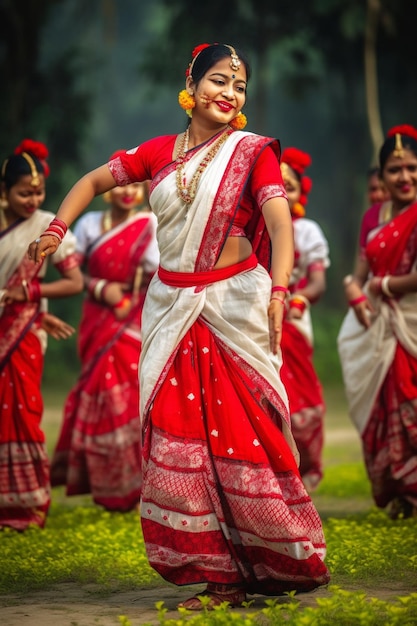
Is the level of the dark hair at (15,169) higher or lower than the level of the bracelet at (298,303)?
higher

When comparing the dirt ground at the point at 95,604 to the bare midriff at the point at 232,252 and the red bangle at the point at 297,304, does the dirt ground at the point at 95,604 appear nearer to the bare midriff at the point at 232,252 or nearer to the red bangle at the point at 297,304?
the bare midriff at the point at 232,252

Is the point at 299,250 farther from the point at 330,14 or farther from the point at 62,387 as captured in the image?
the point at 330,14

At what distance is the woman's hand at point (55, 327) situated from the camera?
6.94 metres

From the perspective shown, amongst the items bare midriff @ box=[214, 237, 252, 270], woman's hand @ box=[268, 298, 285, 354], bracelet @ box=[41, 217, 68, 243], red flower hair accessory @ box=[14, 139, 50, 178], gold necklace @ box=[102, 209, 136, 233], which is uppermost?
red flower hair accessory @ box=[14, 139, 50, 178]

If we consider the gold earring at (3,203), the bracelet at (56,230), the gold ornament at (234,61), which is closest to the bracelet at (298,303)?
the gold earring at (3,203)

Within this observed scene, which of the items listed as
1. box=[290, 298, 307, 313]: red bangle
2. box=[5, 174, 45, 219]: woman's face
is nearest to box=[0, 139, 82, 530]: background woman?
box=[5, 174, 45, 219]: woman's face

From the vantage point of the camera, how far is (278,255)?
484 centimetres

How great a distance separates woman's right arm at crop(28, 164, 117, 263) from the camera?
4.89m

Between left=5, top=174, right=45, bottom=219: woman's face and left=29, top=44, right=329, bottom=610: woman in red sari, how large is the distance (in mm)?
1969

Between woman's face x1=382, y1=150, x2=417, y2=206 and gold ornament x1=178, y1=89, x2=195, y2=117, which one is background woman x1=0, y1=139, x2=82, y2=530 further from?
gold ornament x1=178, y1=89, x2=195, y2=117

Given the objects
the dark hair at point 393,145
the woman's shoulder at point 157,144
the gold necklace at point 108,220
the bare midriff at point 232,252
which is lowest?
the bare midriff at point 232,252

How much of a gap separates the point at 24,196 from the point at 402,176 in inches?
87.4

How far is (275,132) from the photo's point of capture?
111ft

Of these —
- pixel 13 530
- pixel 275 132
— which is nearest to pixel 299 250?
pixel 13 530
